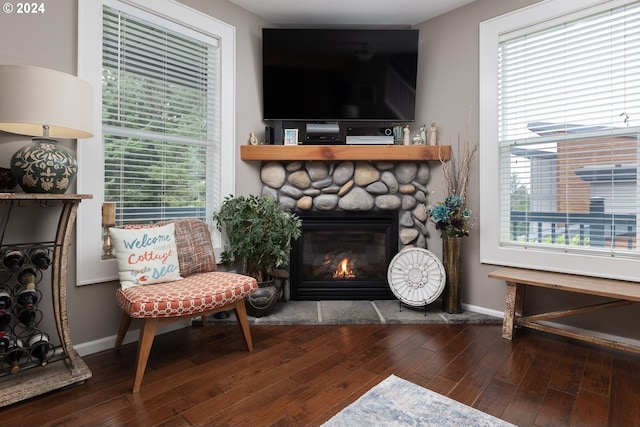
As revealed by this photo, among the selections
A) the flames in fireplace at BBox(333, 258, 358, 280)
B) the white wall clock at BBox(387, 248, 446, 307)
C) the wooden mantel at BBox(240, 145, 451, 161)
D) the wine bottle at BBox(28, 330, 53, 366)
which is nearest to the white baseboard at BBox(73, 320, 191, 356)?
the wine bottle at BBox(28, 330, 53, 366)

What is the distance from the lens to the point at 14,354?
62.0 inches

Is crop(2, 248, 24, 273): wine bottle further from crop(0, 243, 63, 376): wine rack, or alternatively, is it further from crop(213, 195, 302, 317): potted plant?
crop(213, 195, 302, 317): potted plant

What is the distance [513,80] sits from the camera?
2572 millimetres

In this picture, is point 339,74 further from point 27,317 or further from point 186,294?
point 27,317

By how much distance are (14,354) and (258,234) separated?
1.45 m

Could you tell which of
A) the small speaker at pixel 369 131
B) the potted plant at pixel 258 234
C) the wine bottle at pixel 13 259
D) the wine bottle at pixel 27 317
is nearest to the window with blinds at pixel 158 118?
the potted plant at pixel 258 234

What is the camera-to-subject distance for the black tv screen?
286 cm

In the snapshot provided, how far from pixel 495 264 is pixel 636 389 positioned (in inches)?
44.7

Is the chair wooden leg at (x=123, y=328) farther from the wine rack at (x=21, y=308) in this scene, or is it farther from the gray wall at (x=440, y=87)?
the wine rack at (x=21, y=308)

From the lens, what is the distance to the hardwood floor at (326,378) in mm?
1423

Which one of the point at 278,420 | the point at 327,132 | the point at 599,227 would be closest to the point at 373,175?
the point at 327,132

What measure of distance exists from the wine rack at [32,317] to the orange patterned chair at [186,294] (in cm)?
30

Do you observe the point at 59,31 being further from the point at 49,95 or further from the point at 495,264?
the point at 495,264

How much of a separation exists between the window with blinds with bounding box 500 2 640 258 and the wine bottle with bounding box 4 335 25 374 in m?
3.23
